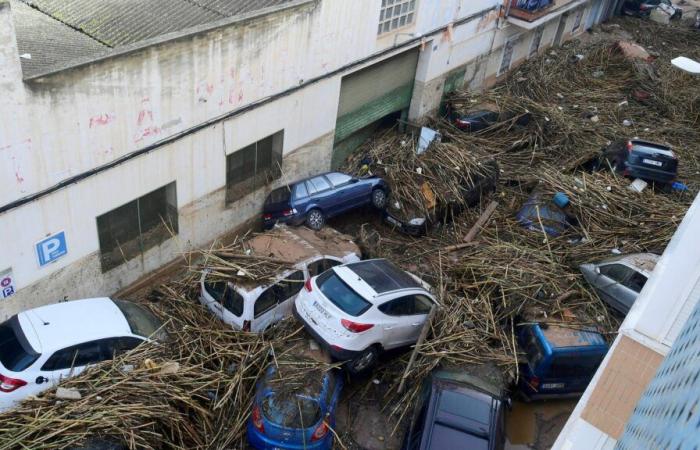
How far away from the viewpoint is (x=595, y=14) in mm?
31391

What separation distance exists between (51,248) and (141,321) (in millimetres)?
2038

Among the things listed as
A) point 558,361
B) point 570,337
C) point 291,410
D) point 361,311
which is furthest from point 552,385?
point 291,410

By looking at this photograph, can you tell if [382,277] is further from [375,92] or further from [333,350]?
[375,92]

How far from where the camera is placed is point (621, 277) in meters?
12.5

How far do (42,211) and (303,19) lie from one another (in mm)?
6848

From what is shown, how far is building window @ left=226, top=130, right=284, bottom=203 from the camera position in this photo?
14117 mm

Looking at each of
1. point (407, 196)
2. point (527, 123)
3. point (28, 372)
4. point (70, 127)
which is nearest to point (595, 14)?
point (527, 123)

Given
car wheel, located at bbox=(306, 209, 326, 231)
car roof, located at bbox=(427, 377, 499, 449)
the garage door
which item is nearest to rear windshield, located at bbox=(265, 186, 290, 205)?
car wheel, located at bbox=(306, 209, 326, 231)

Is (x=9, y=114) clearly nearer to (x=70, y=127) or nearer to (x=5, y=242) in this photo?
(x=70, y=127)

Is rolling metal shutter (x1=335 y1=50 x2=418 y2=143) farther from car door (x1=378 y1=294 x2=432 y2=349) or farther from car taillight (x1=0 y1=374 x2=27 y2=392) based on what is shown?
car taillight (x1=0 y1=374 x2=27 y2=392)

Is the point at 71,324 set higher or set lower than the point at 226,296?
higher

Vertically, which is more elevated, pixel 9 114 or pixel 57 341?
pixel 9 114

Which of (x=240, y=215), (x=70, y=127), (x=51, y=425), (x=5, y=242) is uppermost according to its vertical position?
(x=70, y=127)

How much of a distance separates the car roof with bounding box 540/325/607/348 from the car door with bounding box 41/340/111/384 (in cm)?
735
